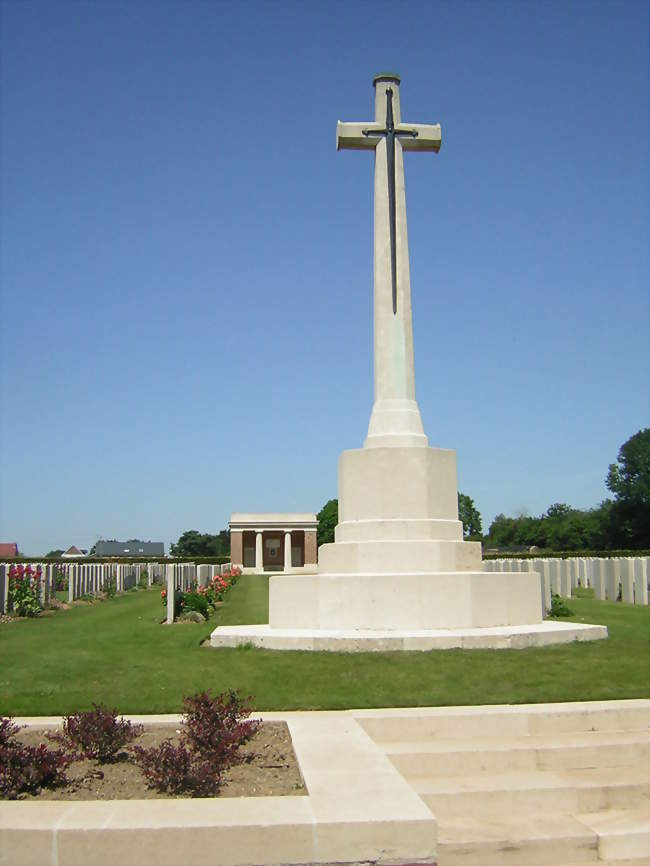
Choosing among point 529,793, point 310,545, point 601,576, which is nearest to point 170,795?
point 529,793

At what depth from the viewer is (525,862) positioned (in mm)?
3721

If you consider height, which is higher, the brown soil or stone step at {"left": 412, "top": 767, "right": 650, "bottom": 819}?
the brown soil

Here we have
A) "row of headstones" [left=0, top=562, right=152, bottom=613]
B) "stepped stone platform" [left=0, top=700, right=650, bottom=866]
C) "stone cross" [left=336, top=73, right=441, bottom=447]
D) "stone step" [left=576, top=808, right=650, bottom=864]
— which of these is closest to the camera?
"stepped stone platform" [left=0, top=700, right=650, bottom=866]

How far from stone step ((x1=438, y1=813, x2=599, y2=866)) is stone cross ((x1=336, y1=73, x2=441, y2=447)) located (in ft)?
19.6

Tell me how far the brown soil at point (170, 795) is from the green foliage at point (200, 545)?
8437cm

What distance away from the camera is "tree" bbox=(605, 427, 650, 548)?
50.2 m

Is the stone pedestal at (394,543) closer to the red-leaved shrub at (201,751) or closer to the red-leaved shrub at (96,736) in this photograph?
the red-leaved shrub at (201,751)

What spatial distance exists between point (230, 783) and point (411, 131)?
910 centimetres

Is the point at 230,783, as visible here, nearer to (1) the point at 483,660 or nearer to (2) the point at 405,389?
(1) the point at 483,660

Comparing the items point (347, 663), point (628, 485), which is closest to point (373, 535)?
point (347, 663)

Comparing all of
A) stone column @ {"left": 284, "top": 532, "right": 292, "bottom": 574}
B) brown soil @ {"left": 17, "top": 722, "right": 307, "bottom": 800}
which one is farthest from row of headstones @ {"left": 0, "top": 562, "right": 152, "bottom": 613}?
stone column @ {"left": 284, "top": 532, "right": 292, "bottom": 574}

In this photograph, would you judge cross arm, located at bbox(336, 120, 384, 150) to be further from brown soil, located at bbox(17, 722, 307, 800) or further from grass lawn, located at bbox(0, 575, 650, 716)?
brown soil, located at bbox(17, 722, 307, 800)

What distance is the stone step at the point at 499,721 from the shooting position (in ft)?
16.5

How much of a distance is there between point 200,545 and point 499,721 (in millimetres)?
85926
